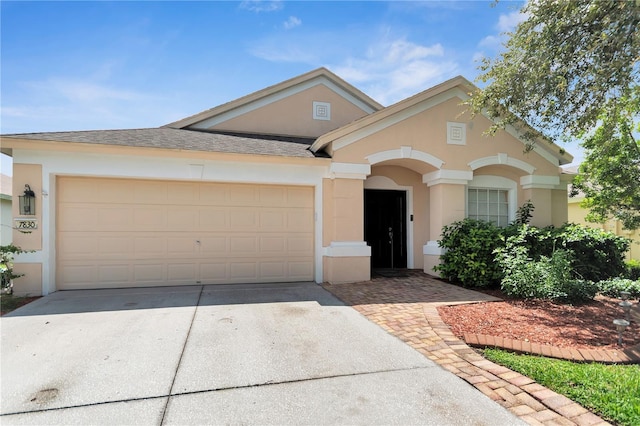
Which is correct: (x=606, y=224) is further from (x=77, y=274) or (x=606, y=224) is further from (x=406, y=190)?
(x=77, y=274)

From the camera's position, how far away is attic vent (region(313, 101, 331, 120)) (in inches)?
433

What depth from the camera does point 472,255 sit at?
727 cm

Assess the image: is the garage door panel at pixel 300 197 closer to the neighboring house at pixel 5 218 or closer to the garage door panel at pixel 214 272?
the garage door panel at pixel 214 272

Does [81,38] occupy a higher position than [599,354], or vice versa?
[81,38]

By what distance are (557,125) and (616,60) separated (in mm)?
1610

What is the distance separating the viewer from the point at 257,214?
792cm

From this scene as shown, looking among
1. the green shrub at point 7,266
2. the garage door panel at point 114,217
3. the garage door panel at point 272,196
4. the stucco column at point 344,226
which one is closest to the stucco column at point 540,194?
the stucco column at point 344,226

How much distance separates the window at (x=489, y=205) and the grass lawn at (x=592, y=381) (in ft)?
20.0

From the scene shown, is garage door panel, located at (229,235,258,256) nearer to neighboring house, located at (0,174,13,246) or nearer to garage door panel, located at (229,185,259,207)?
garage door panel, located at (229,185,259,207)

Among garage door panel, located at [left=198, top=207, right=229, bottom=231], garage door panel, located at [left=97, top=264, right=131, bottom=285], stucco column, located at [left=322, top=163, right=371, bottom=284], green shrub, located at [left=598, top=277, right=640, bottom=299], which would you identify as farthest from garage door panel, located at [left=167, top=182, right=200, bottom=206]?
green shrub, located at [left=598, top=277, right=640, bottom=299]

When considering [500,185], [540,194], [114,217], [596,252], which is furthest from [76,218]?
[540,194]

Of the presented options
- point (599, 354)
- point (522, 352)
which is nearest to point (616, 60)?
point (599, 354)

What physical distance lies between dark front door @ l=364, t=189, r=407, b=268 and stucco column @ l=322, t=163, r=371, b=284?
1876 millimetres

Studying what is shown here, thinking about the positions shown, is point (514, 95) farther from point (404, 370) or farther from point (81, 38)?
point (81, 38)
